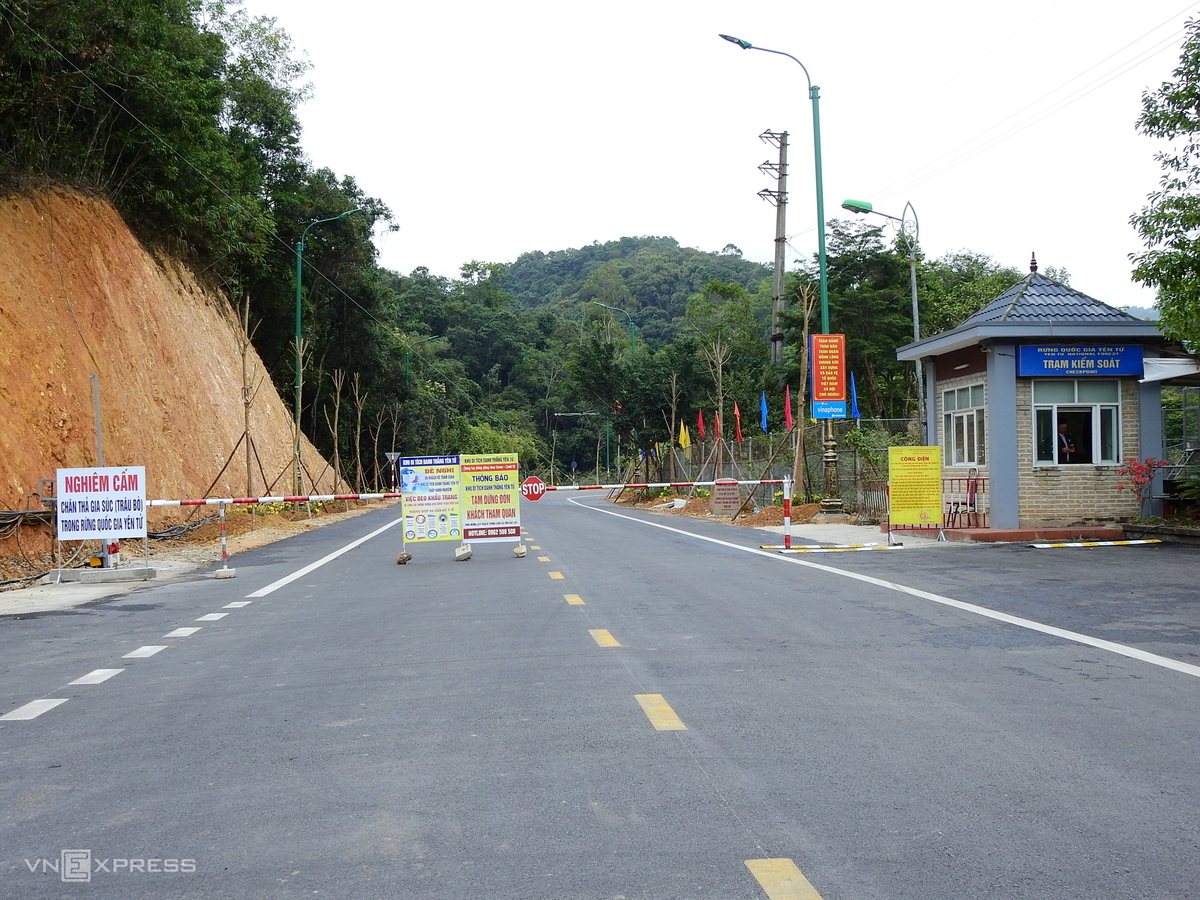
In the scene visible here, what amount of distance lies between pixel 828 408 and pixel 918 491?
6.88 metres

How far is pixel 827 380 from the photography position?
2656 cm

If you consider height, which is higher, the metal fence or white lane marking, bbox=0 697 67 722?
the metal fence

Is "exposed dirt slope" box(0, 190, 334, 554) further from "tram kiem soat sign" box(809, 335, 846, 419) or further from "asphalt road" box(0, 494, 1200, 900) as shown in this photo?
"tram kiem soat sign" box(809, 335, 846, 419)

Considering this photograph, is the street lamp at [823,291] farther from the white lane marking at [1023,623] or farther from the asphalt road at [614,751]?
the asphalt road at [614,751]

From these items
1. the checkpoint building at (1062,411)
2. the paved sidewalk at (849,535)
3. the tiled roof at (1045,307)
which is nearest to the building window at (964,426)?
the checkpoint building at (1062,411)

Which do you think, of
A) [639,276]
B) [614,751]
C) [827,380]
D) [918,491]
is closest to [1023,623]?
[614,751]

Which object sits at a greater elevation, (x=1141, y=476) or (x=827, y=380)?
(x=827, y=380)

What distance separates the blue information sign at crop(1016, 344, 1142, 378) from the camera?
2092cm

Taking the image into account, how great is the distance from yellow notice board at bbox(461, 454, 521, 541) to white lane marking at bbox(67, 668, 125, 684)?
9.76m

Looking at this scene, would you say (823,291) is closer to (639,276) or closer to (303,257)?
(303,257)

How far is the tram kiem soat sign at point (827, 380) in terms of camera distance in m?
26.4

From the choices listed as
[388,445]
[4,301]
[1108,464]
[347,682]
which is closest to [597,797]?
[347,682]

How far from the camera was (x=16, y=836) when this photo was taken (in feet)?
14.8

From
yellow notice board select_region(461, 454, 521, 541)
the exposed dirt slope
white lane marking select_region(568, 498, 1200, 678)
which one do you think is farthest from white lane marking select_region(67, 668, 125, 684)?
the exposed dirt slope
